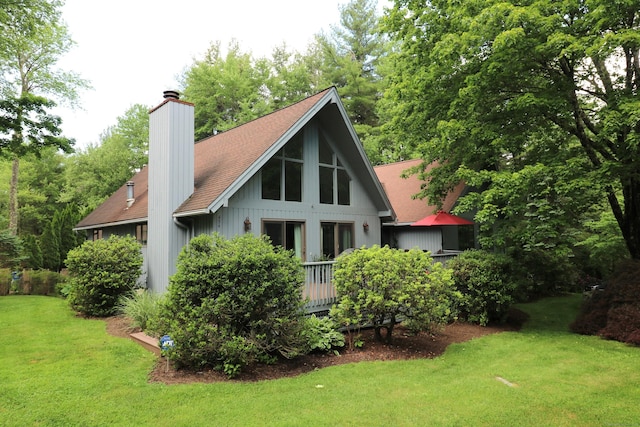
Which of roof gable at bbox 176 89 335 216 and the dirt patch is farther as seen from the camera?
roof gable at bbox 176 89 335 216

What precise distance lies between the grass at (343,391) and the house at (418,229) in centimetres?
618

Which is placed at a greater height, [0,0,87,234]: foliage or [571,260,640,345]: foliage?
[0,0,87,234]: foliage

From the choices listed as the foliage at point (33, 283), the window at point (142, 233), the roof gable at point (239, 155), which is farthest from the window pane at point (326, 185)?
the foliage at point (33, 283)

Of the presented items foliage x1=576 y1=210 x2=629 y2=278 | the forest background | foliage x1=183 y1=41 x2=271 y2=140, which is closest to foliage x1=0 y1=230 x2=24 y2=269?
the forest background

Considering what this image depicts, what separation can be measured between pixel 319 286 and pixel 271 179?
3592 millimetres

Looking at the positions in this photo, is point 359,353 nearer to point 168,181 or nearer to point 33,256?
point 168,181

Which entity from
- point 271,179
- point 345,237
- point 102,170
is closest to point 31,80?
point 102,170

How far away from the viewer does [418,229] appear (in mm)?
14445

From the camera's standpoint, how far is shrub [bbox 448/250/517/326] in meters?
10.1

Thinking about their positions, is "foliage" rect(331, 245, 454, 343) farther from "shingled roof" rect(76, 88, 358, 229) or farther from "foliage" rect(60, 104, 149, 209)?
"foliage" rect(60, 104, 149, 209)

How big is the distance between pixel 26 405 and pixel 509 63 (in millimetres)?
11062

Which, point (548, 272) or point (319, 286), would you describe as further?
point (548, 272)

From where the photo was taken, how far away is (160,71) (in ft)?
111

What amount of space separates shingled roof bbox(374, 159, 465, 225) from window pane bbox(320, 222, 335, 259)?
311 centimetres
